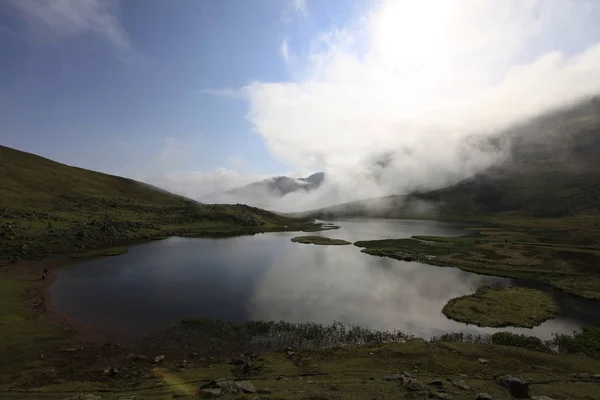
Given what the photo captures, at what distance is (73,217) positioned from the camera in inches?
4710

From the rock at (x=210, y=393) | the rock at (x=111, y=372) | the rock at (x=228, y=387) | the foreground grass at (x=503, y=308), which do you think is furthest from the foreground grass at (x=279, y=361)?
the foreground grass at (x=503, y=308)

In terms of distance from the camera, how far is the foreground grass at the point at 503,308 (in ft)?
149

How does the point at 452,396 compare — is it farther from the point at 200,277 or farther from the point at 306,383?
the point at 200,277

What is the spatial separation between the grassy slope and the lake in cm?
1851

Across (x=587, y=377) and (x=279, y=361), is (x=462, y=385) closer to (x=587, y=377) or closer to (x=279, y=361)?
(x=587, y=377)

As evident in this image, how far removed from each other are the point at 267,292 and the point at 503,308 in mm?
38973

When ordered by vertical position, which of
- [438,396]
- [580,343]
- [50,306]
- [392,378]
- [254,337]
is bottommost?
[254,337]

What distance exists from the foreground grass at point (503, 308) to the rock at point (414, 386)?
2735cm

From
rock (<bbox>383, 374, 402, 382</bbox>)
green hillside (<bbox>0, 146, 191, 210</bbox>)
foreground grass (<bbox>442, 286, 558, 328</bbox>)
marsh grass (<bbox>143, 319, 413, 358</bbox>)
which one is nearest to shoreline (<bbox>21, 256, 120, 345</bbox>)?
marsh grass (<bbox>143, 319, 413, 358</bbox>)

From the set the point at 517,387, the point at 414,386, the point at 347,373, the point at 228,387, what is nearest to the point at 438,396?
the point at 414,386

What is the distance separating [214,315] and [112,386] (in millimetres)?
21229

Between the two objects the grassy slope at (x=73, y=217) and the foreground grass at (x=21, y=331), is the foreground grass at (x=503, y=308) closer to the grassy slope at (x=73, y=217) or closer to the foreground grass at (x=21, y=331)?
the foreground grass at (x=21, y=331)

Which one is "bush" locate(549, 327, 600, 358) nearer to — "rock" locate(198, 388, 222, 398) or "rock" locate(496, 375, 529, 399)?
"rock" locate(496, 375, 529, 399)

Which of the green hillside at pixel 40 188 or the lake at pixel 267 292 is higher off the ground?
the green hillside at pixel 40 188
